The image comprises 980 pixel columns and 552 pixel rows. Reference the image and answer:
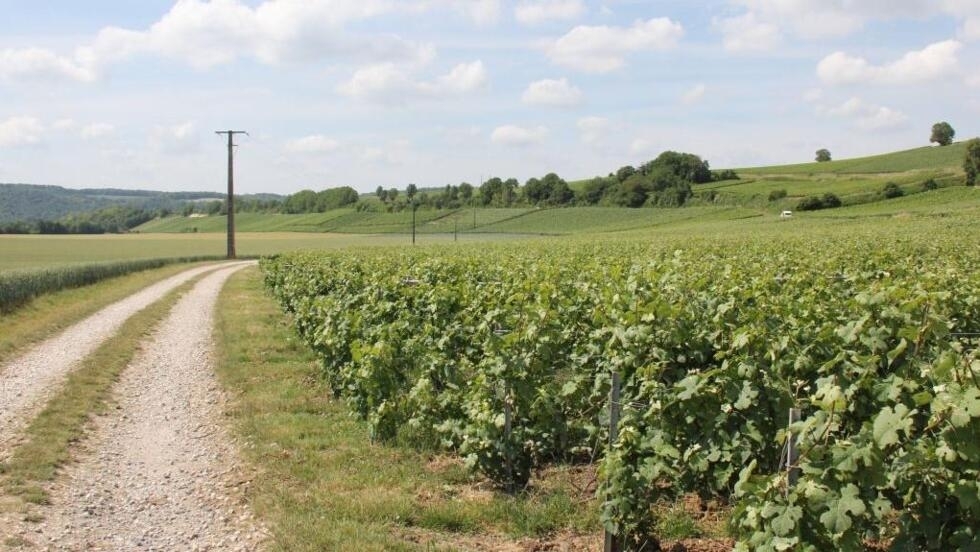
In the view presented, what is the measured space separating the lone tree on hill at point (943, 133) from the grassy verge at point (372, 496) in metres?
145

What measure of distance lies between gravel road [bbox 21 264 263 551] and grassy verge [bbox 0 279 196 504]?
204mm

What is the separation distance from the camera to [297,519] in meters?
6.48

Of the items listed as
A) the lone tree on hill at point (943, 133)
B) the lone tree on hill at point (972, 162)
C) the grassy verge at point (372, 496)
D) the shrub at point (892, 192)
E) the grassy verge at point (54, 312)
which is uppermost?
the lone tree on hill at point (943, 133)

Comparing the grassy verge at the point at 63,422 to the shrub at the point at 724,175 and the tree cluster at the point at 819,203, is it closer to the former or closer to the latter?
the tree cluster at the point at 819,203

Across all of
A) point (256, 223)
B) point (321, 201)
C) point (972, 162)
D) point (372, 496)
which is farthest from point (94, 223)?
point (372, 496)

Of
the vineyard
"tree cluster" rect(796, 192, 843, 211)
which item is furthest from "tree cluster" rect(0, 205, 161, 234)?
the vineyard

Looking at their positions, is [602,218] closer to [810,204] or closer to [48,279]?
[810,204]

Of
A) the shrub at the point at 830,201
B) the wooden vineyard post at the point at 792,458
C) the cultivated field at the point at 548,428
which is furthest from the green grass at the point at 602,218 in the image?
the wooden vineyard post at the point at 792,458

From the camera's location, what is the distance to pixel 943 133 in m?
131

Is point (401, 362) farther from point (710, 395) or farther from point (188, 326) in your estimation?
point (188, 326)

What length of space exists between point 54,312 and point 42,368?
1099 cm

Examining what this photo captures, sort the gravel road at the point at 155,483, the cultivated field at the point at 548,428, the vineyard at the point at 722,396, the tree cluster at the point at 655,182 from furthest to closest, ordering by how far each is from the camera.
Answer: the tree cluster at the point at 655,182
the gravel road at the point at 155,483
the cultivated field at the point at 548,428
the vineyard at the point at 722,396

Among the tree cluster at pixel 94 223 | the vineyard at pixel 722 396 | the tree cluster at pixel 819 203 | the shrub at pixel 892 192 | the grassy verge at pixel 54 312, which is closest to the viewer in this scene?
the vineyard at pixel 722 396

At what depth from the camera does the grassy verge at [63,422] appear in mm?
7574
